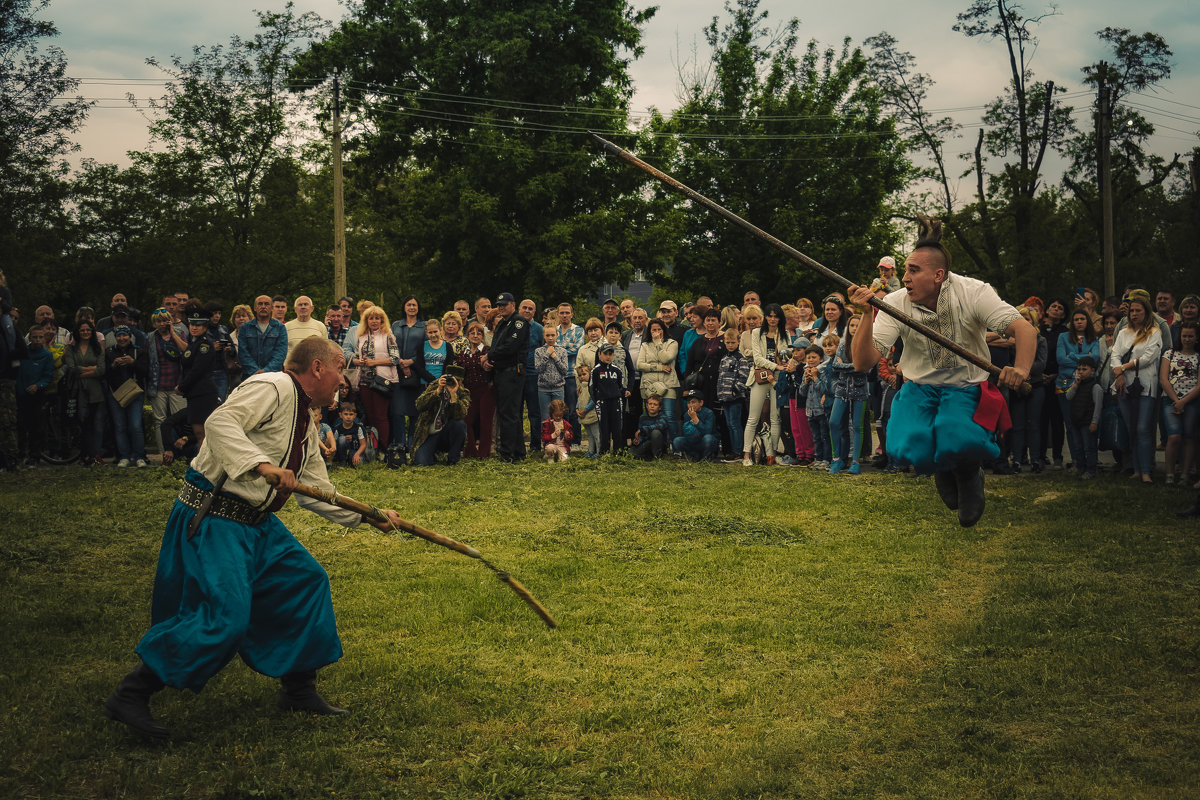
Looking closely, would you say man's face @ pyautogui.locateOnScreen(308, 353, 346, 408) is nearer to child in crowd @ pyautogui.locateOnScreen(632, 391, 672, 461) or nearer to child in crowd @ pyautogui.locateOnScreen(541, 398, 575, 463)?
child in crowd @ pyautogui.locateOnScreen(541, 398, 575, 463)

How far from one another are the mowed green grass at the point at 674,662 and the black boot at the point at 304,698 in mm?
123

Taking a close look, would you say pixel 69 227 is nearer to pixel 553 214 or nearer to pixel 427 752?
pixel 553 214

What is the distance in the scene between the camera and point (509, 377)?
1427 centimetres

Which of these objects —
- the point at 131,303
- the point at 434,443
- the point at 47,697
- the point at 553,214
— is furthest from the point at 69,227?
the point at 47,697

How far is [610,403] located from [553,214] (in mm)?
19532

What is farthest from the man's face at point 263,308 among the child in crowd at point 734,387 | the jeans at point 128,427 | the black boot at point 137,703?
the black boot at point 137,703

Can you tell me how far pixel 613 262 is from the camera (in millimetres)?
33000

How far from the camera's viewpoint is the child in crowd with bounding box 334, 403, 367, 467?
14086 millimetres

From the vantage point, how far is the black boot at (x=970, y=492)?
6566 mm

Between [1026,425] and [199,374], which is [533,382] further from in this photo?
[1026,425]

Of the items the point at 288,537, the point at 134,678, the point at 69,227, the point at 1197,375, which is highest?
the point at 69,227

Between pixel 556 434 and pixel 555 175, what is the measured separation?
1897 centimetres

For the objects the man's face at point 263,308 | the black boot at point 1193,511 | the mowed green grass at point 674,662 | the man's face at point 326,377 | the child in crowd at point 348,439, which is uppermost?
the man's face at point 263,308

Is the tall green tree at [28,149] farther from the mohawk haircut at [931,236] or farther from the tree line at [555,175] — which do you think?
the mohawk haircut at [931,236]
